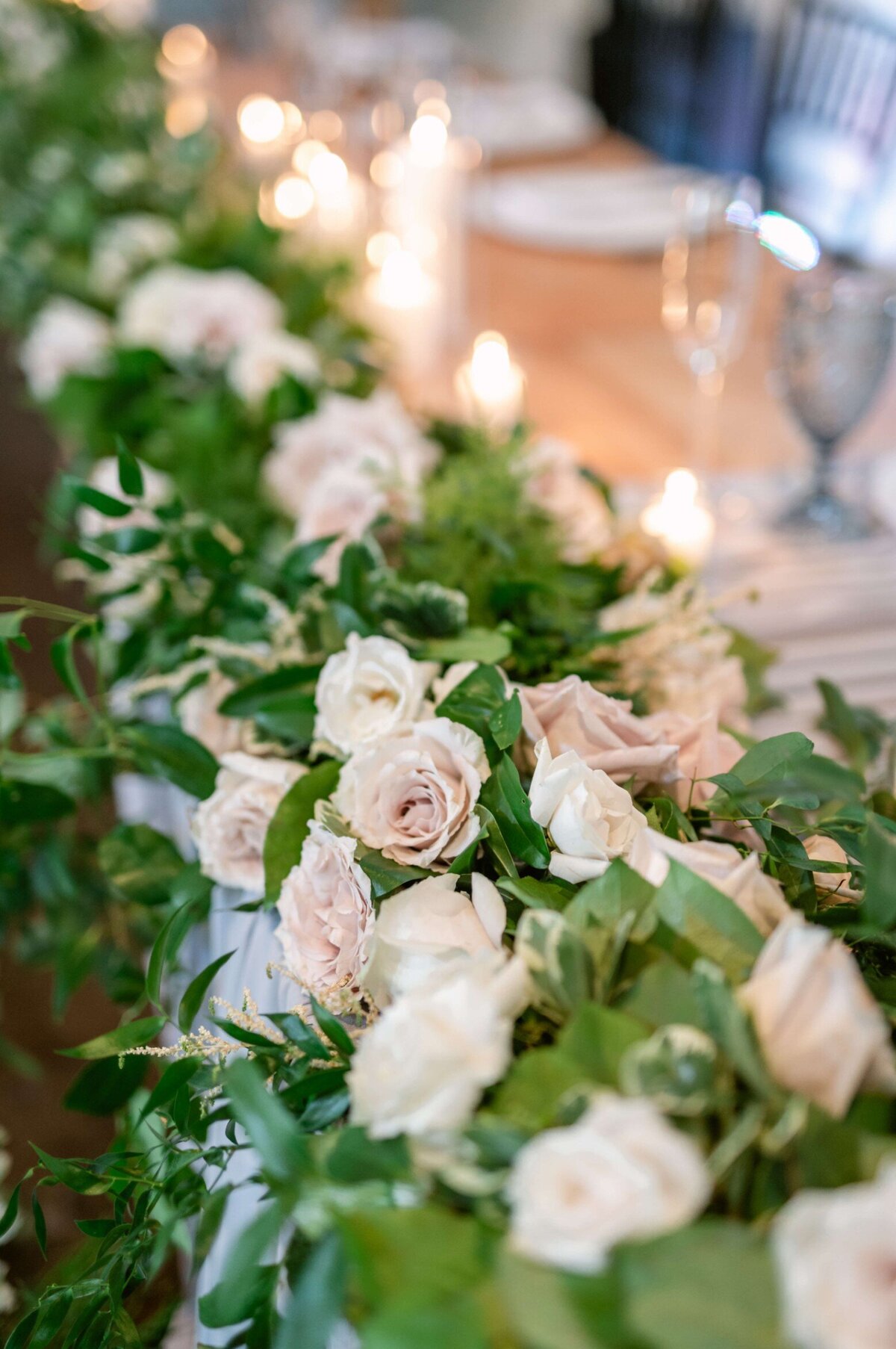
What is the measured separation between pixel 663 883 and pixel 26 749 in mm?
1044

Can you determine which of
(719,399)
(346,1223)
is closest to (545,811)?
(346,1223)

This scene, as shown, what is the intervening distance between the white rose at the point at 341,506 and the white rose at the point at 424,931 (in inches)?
16.1

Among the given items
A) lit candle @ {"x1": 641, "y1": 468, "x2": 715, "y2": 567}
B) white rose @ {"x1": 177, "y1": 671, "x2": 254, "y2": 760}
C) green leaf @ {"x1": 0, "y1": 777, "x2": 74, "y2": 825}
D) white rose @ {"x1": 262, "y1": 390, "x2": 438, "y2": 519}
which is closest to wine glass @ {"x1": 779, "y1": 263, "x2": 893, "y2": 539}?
lit candle @ {"x1": 641, "y1": 468, "x2": 715, "y2": 567}

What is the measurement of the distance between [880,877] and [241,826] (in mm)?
336

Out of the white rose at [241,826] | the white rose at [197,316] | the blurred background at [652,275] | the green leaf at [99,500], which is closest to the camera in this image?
the white rose at [241,826]

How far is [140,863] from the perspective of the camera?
689 millimetres

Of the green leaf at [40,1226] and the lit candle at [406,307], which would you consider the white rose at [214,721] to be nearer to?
the green leaf at [40,1226]

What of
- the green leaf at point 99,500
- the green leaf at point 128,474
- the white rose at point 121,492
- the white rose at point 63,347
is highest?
the white rose at point 63,347

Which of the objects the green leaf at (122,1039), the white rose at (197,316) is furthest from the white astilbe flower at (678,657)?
the white rose at (197,316)

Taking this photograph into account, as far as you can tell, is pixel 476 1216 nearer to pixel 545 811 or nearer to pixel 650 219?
pixel 545 811

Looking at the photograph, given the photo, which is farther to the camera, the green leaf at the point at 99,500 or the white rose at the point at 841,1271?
the green leaf at the point at 99,500

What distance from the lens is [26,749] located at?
1.30 metres

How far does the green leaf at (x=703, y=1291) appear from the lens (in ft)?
0.92

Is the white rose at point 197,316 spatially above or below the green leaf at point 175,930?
above
